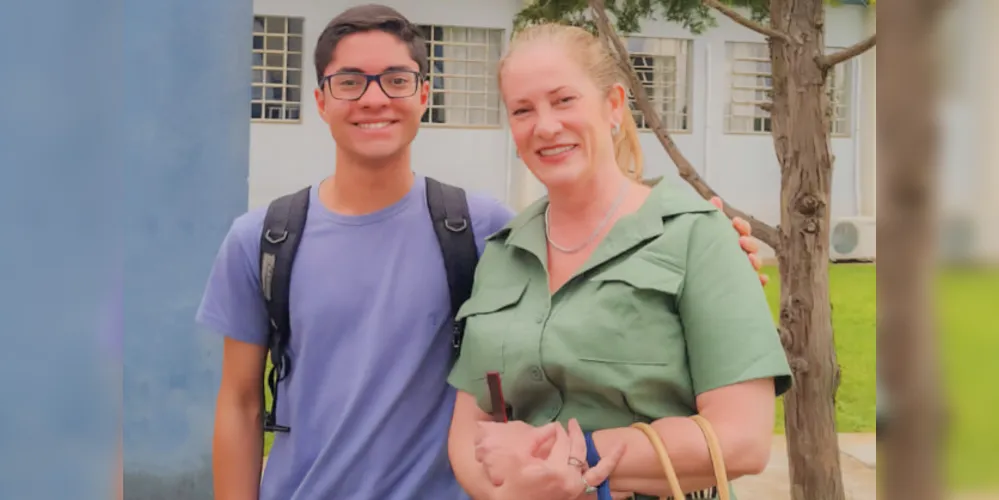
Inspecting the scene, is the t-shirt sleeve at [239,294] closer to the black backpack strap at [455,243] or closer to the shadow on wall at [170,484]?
the black backpack strap at [455,243]

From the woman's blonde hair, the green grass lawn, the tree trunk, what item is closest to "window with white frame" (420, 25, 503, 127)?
the tree trunk

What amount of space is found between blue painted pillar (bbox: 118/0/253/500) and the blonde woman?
1361 mm

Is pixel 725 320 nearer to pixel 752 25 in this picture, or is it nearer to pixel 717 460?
pixel 717 460

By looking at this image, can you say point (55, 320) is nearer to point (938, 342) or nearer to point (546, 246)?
point (546, 246)

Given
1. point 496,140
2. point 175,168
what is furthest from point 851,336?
point 175,168

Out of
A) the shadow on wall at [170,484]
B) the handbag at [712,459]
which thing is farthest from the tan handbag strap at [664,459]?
the shadow on wall at [170,484]

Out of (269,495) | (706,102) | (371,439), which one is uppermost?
(706,102)

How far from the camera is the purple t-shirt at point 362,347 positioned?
1638 mm

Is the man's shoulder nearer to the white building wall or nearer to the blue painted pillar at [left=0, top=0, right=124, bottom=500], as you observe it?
the white building wall

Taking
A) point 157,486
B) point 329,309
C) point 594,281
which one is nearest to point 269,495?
point 329,309

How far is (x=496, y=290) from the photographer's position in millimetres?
1475

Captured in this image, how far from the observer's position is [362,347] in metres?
1.64

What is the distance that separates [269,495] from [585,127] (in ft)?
2.79

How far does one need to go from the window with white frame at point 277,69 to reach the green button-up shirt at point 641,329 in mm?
1396
